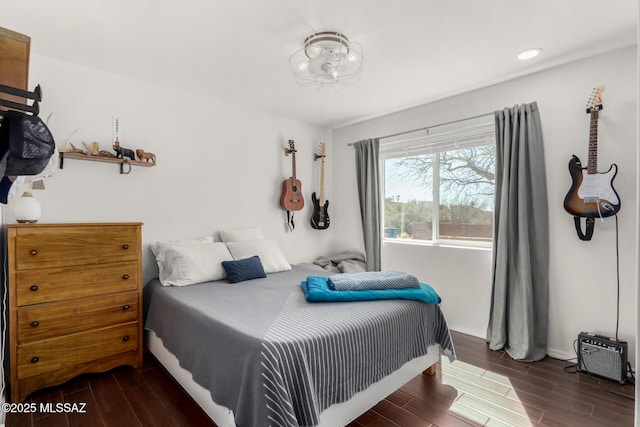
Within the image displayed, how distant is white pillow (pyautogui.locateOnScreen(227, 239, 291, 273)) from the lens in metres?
3.04

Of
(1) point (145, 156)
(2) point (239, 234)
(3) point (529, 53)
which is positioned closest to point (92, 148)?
(1) point (145, 156)

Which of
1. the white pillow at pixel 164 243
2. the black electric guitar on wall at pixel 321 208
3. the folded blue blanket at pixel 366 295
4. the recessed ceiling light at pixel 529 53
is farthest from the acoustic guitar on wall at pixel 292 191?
the recessed ceiling light at pixel 529 53

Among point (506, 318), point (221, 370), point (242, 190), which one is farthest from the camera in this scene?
point (242, 190)

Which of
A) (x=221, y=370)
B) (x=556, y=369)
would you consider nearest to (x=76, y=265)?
(x=221, y=370)

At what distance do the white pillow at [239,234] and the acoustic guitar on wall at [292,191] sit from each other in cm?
53

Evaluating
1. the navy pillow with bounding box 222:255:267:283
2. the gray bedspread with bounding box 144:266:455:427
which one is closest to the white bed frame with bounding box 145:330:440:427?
the gray bedspread with bounding box 144:266:455:427

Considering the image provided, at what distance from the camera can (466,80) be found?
2805 millimetres

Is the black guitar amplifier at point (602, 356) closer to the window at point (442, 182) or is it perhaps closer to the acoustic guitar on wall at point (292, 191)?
the window at point (442, 182)

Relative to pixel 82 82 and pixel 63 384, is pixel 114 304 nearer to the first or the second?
pixel 63 384

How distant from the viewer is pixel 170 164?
2982 mm

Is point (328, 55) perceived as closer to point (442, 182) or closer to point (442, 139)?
point (442, 139)

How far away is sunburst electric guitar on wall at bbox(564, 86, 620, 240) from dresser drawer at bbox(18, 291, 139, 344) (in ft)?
11.4

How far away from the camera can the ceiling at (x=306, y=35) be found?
5.90ft

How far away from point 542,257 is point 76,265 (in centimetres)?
355
